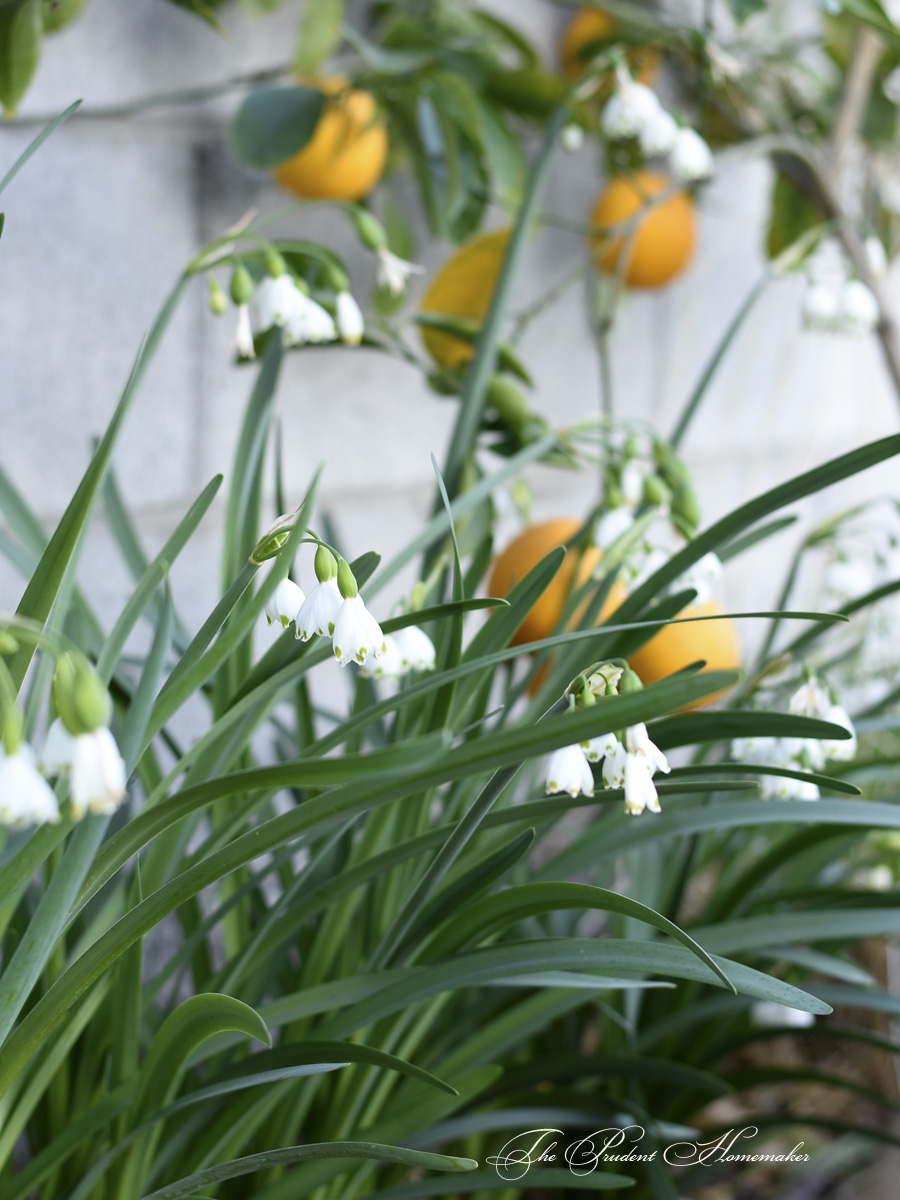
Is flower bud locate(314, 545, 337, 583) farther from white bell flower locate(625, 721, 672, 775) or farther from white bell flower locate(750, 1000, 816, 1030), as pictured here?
white bell flower locate(750, 1000, 816, 1030)

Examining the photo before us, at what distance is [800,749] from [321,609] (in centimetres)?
23

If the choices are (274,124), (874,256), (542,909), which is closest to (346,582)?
(542,909)

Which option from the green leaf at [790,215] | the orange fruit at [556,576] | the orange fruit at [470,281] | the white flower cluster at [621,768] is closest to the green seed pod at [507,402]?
the orange fruit at [556,576]

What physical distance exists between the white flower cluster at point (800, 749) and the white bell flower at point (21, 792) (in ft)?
0.91

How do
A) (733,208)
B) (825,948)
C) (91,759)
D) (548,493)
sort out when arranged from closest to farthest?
(91,759), (825,948), (548,493), (733,208)

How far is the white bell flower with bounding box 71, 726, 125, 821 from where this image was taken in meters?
0.20

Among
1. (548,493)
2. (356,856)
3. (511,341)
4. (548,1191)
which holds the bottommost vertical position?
(548,1191)

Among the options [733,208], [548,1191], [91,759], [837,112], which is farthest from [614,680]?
[733,208]

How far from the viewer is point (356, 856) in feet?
Result: 1.35

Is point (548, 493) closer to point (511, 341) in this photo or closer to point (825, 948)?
point (511, 341)

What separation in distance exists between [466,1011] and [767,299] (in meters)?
1.07

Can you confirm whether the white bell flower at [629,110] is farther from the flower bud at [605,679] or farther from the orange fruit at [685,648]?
the flower bud at [605,679]

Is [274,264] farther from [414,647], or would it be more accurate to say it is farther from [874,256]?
[874,256]

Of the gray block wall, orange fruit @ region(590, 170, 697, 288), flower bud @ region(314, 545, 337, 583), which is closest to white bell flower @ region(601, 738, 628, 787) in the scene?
flower bud @ region(314, 545, 337, 583)
